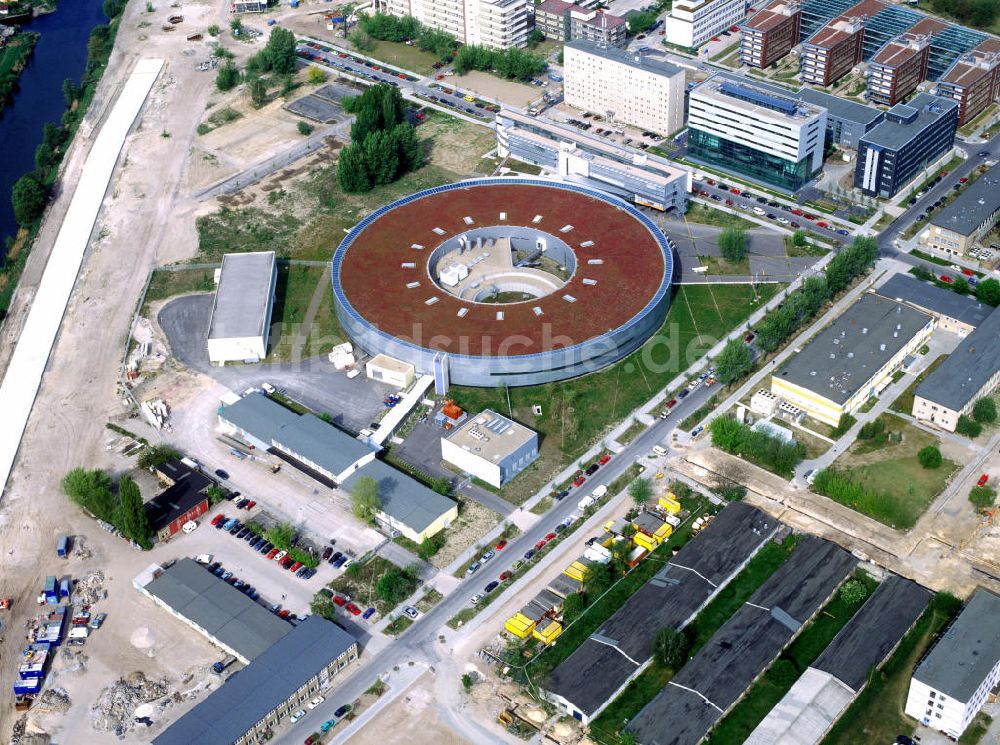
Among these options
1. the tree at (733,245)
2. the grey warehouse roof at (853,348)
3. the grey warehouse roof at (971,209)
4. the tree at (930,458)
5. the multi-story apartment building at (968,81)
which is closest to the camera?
the tree at (930,458)

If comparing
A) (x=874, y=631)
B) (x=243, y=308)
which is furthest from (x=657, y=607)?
(x=243, y=308)

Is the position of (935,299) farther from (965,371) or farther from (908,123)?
(908,123)

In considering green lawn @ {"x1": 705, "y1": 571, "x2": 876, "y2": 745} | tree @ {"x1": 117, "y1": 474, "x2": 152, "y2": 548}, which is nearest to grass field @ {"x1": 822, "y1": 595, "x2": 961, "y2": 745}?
green lawn @ {"x1": 705, "y1": 571, "x2": 876, "y2": 745}

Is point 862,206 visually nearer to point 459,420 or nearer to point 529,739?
point 459,420

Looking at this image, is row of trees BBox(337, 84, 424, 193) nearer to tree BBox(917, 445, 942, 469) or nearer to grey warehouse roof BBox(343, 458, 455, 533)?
grey warehouse roof BBox(343, 458, 455, 533)

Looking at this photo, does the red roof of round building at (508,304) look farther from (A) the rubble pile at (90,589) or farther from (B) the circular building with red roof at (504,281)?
(A) the rubble pile at (90,589)

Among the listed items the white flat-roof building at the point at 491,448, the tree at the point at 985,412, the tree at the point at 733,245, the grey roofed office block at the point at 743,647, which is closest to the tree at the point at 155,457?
the white flat-roof building at the point at 491,448
